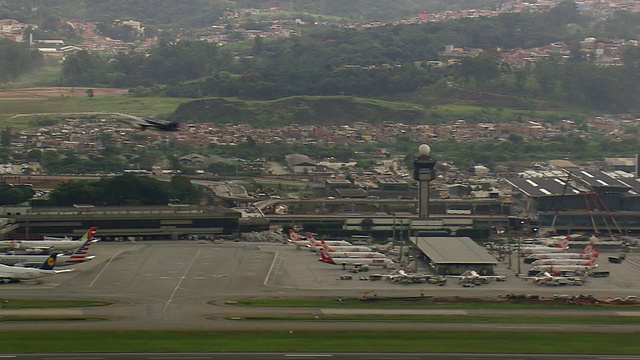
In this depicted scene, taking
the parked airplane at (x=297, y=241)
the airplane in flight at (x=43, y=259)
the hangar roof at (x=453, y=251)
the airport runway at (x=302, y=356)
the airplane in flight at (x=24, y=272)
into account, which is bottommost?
the parked airplane at (x=297, y=241)

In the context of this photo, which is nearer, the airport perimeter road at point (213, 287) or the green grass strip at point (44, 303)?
the airport perimeter road at point (213, 287)

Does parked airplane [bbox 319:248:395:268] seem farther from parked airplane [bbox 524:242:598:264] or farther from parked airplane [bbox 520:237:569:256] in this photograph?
parked airplane [bbox 520:237:569:256]

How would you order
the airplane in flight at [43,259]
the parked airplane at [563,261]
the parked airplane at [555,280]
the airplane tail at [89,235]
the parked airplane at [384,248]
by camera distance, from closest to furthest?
the parked airplane at [555,280] < the airplane in flight at [43,259] < the parked airplane at [563,261] < the airplane tail at [89,235] < the parked airplane at [384,248]

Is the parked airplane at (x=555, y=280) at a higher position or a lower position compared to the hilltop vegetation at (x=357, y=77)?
lower

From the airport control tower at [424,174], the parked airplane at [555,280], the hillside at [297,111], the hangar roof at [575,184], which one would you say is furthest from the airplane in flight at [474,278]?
the hillside at [297,111]

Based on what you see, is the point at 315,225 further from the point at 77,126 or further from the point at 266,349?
the point at 77,126

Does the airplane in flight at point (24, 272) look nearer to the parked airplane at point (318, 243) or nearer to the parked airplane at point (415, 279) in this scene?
the parked airplane at point (415, 279)

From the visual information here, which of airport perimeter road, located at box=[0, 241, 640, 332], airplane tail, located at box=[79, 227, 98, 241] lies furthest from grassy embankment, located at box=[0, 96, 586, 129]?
airport perimeter road, located at box=[0, 241, 640, 332]
